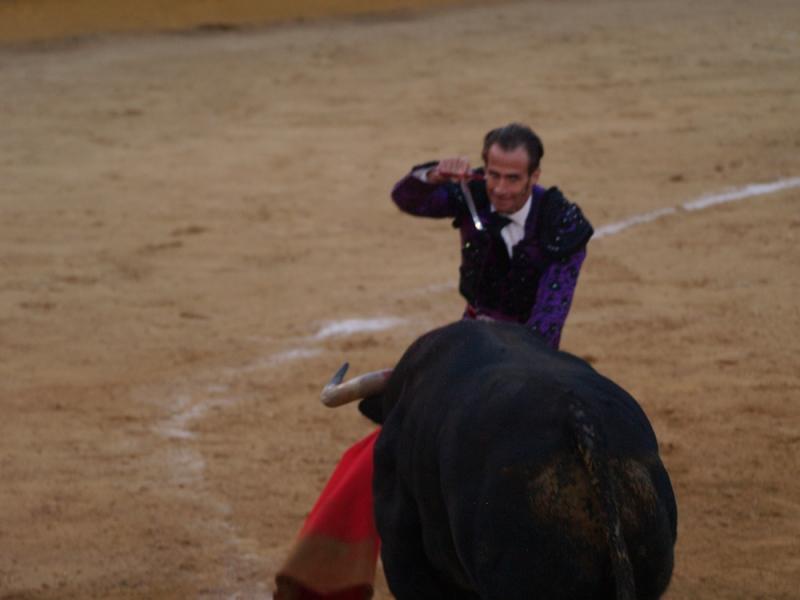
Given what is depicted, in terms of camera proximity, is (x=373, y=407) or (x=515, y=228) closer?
(x=373, y=407)

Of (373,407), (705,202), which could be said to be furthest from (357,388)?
(705,202)

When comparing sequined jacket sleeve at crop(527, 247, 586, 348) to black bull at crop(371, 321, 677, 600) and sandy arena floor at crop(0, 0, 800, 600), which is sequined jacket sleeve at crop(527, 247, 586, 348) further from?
sandy arena floor at crop(0, 0, 800, 600)

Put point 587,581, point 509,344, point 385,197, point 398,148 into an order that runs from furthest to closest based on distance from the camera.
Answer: point 398,148, point 385,197, point 509,344, point 587,581

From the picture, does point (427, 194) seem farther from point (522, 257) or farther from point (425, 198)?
point (522, 257)

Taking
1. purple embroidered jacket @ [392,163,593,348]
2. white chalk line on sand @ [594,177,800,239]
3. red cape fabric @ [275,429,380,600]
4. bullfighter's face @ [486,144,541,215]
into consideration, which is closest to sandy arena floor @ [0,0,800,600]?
white chalk line on sand @ [594,177,800,239]

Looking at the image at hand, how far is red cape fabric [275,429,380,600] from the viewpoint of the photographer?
A: 430cm

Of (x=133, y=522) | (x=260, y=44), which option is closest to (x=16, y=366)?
(x=133, y=522)

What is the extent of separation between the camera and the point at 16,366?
7105mm

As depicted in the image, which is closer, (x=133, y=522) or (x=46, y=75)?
(x=133, y=522)

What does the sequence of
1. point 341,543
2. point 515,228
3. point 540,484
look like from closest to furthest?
point 540,484, point 341,543, point 515,228

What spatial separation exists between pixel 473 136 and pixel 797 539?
19.6 feet

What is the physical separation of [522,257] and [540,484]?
4.78ft

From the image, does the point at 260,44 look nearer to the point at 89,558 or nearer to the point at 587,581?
the point at 89,558

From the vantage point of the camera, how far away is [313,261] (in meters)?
8.62
